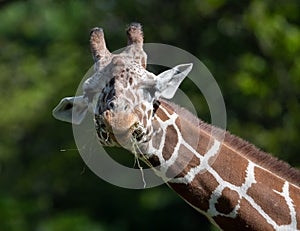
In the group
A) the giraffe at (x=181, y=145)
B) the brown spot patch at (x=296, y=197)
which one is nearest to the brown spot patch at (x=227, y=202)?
the giraffe at (x=181, y=145)

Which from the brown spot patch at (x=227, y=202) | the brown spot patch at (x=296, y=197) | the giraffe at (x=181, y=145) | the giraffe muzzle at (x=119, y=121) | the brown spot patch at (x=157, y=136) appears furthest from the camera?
the brown spot patch at (x=296, y=197)

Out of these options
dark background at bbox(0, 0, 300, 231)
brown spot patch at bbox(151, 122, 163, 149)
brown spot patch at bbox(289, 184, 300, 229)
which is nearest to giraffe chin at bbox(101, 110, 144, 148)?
brown spot patch at bbox(151, 122, 163, 149)

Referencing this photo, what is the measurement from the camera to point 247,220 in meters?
6.05

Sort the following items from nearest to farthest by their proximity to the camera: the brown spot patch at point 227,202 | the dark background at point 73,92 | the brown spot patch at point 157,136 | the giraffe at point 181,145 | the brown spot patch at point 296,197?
the giraffe at point 181,145, the brown spot patch at point 157,136, the brown spot patch at point 227,202, the brown spot patch at point 296,197, the dark background at point 73,92

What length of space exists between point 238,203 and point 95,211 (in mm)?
13873

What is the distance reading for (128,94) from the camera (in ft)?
18.7

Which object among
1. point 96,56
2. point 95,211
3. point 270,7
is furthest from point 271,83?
point 95,211

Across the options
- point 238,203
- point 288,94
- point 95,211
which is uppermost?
point 238,203

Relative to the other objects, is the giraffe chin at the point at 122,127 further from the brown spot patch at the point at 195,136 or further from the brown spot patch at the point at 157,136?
the brown spot patch at the point at 195,136

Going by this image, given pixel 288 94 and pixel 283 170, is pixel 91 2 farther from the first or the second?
pixel 283 170

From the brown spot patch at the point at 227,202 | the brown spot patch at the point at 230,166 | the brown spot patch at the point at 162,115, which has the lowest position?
the brown spot patch at the point at 227,202

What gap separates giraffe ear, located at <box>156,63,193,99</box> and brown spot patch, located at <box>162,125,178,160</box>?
7.9 inches

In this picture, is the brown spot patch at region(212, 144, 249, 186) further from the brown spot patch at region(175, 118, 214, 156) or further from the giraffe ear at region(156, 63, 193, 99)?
the giraffe ear at region(156, 63, 193, 99)

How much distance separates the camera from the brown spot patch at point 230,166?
607 cm
